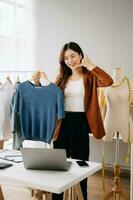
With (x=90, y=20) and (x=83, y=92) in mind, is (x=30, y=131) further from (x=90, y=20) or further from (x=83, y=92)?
(x=90, y=20)

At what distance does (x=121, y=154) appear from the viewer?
4770 millimetres

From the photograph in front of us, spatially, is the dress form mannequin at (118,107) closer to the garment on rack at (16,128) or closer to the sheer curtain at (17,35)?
the garment on rack at (16,128)

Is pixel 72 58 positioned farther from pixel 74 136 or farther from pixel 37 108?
pixel 74 136

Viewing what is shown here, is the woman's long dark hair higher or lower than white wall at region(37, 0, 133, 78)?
lower

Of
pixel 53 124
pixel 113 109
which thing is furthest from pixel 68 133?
pixel 113 109

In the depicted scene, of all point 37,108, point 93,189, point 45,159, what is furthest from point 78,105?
point 93,189

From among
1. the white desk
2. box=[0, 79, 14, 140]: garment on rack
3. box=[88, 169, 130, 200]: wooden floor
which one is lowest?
box=[88, 169, 130, 200]: wooden floor

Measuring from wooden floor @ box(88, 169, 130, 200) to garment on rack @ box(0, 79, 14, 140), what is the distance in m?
1.17

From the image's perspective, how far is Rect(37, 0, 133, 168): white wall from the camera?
14.9 ft

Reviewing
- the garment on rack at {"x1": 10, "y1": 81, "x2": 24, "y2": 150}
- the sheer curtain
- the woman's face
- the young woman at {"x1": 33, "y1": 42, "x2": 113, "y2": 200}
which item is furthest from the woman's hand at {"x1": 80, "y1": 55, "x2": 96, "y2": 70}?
the sheer curtain

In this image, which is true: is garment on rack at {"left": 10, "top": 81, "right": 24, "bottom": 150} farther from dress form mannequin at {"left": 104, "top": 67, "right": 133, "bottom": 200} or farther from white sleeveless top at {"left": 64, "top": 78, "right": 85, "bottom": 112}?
dress form mannequin at {"left": 104, "top": 67, "right": 133, "bottom": 200}

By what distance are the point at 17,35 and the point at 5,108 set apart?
200cm

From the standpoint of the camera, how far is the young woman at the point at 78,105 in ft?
9.09

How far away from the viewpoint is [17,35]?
521 centimetres
